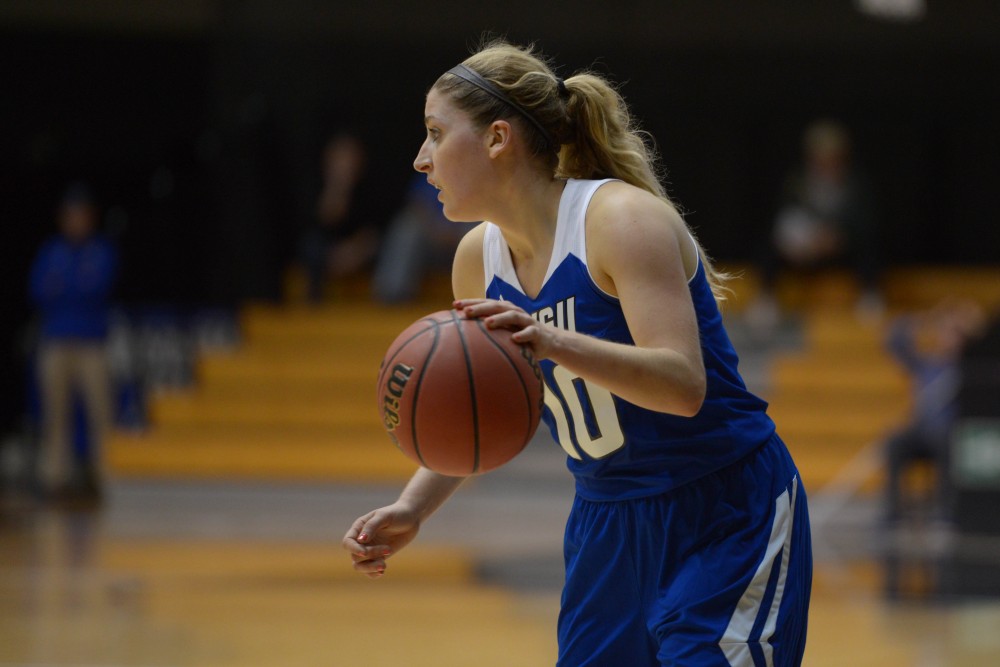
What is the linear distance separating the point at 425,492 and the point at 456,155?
61cm

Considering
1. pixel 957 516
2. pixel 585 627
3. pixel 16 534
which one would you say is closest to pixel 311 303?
pixel 16 534

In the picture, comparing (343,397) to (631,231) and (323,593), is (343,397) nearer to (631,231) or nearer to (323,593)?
(323,593)

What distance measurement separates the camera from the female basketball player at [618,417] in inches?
89.0

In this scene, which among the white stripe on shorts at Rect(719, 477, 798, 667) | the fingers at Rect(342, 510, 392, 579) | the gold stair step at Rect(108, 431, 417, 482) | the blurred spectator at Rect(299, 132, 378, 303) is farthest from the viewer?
the blurred spectator at Rect(299, 132, 378, 303)

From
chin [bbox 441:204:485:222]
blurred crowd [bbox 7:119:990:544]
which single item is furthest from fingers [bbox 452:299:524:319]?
blurred crowd [bbox 7:119:990:544]

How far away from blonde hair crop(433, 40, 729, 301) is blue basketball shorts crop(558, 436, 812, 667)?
36 cm

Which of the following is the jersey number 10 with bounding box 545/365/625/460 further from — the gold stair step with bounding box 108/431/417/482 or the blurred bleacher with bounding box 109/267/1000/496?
the gold stair step with bounding box 108/431/417/482

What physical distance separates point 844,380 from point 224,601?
5304mm

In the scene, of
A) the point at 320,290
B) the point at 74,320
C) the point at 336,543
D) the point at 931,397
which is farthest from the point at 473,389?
the point at 320,290

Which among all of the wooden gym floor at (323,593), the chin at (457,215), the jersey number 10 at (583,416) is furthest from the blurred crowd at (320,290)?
the chin at (457,215)

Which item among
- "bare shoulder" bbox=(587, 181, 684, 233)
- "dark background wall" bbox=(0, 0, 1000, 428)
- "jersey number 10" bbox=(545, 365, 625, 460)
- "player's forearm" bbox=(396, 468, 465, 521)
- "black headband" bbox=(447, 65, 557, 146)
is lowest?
"player's forearm" bbox=(396, 468, 465, 521)

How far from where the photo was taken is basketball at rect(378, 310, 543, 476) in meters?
Answer: 2.17

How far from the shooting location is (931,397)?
801 centimetres

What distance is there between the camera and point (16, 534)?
7.93 metres
